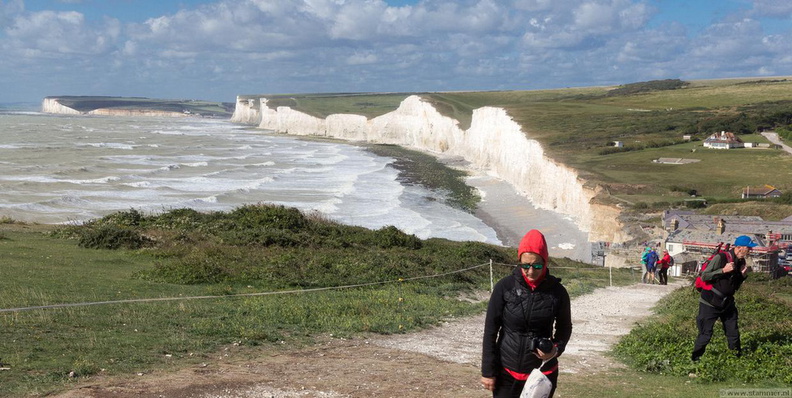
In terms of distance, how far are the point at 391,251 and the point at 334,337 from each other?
35.1 feet

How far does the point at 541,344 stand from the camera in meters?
5.59

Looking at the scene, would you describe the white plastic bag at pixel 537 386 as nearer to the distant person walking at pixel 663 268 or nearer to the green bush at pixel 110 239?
the green bush at pixel 110 239

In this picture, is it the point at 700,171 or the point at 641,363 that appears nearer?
the point at 641,363

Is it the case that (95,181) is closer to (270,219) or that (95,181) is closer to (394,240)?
(270,219)

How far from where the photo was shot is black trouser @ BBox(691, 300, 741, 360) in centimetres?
936

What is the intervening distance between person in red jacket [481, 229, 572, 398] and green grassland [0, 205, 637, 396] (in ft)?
15.5

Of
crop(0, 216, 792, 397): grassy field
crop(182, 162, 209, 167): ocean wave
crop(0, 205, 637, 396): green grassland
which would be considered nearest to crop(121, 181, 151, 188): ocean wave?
crop(182, 162, 209, 167): ocean wave

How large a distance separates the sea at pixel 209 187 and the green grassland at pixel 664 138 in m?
13.3

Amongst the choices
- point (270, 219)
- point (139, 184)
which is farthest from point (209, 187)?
point (270, 219)

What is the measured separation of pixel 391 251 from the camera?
22.1 metres

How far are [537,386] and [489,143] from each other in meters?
89.1

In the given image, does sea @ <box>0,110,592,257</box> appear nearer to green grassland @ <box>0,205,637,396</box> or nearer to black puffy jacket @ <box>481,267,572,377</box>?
green grassland @ <box>0,205,637,396</box>

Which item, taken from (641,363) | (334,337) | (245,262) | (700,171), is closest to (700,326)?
(641,363)

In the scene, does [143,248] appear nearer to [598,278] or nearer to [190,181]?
[598,278]
